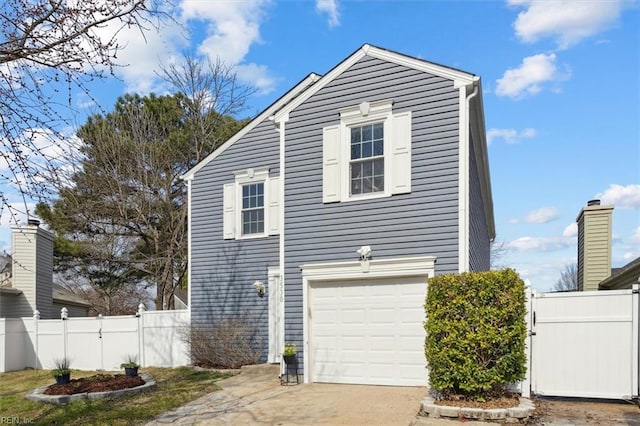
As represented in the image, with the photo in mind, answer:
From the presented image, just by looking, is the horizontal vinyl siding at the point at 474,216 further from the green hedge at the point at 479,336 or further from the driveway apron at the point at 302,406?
the driveway apron at the point at 302,406

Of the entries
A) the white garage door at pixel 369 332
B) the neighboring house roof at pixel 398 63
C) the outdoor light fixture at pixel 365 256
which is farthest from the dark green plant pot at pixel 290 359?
the neighboring house roof at pixel 398 63

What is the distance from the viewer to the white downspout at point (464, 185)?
8172 millimetres

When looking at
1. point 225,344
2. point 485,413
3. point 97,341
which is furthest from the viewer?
point 97,341

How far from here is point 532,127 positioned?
13.1 metres

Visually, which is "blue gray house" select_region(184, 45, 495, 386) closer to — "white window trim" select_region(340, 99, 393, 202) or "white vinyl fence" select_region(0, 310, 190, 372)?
"white window trim" select_region(340, 99, 393, 202)

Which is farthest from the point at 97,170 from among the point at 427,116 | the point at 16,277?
the point at 427,116

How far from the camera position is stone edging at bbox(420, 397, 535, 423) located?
628 centimetres

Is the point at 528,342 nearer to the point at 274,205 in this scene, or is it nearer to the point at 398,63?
the point at 398,63

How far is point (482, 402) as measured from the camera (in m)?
6.72

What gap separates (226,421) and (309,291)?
3.21 metres

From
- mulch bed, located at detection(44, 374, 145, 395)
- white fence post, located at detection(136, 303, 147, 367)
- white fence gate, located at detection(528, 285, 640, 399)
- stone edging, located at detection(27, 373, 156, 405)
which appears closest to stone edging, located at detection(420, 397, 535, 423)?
white fence gate, located at detection(528, 285, 640, 399)

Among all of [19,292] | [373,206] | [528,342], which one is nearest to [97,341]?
[19,292]

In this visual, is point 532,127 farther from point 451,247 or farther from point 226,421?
point 226,421

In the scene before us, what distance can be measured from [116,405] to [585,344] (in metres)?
7.40
